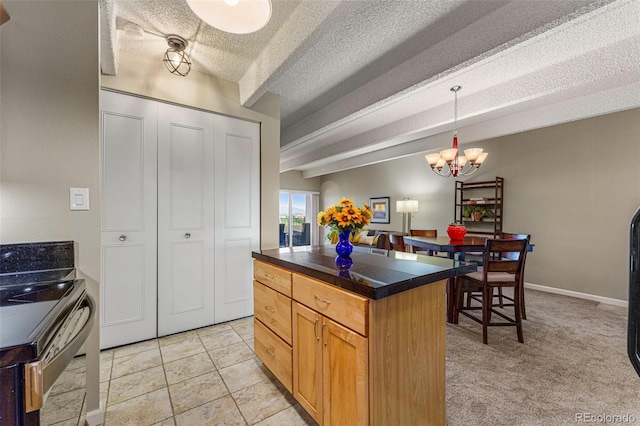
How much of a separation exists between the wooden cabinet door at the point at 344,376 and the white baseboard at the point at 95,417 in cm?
130

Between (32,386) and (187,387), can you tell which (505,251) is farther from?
(32,386)

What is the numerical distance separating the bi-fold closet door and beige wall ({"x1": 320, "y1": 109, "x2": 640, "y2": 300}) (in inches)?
147

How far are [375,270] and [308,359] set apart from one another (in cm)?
62

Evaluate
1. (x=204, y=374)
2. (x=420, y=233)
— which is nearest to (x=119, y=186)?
(x=204, y=374)

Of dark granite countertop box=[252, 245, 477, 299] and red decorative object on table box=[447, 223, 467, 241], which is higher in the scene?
red decorative object on table box=[447, 223, 467, 241]

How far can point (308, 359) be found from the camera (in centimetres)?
142

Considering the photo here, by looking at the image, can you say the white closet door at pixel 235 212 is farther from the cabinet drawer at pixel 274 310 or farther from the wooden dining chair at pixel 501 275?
the wooden dining chair at pixel 501 275

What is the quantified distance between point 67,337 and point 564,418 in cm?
249

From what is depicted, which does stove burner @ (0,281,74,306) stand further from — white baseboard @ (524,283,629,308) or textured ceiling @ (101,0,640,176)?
white baseboard @ (524,283,629,308)

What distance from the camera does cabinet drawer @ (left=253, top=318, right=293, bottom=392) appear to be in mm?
1594

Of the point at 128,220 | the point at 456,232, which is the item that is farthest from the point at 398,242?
the point at 128,220

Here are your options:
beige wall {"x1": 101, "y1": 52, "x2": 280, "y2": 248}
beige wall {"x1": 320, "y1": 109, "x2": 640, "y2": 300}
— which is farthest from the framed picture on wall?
beige wall {"x1": 101, "y1": 52, "x2": 280, "y2": 248}

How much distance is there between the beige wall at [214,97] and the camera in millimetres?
2363
